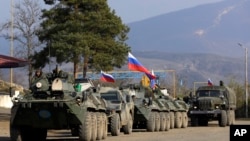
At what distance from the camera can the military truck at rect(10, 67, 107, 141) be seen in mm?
20453

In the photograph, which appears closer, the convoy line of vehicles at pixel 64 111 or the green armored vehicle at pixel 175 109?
the convoy line of vehicles at pixel 64 111

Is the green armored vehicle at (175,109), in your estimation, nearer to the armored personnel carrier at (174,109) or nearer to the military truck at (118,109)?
the armored personnel carrier at (174,109)

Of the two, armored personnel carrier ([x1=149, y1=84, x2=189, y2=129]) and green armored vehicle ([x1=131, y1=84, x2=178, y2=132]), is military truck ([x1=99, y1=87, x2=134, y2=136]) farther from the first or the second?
armored personnel carrier ([x1=149, y1=84, x2=189, y2=129])

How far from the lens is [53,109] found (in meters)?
20.5

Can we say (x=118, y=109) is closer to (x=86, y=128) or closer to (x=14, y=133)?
(x=86, y=128)

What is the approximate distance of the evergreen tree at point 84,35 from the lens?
1682 inches

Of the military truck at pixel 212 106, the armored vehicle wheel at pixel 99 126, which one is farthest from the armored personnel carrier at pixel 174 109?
the armored vehicle wheel at pixel 99 126

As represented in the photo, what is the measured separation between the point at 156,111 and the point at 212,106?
8373 millimetres

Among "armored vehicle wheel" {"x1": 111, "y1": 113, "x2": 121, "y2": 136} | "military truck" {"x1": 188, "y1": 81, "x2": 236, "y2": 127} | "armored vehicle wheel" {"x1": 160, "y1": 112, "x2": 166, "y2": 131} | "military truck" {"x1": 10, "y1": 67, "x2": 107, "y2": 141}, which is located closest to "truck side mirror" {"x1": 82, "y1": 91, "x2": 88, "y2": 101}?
"military truck" {"x1": 10, "y1": 67, "x2": 107, "y2": 141}

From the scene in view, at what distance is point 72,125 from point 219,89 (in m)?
21.6

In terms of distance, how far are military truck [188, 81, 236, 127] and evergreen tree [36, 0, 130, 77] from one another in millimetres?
6165

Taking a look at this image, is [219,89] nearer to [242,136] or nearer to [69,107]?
[69,107]

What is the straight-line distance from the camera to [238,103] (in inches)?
2817

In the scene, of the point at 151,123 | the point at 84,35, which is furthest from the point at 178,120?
the point at 84,35
